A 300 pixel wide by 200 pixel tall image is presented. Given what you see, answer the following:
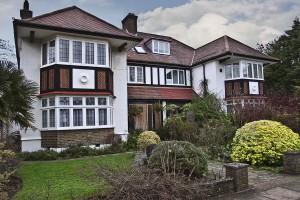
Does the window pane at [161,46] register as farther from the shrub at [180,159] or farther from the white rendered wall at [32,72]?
the shrub at [180,159]

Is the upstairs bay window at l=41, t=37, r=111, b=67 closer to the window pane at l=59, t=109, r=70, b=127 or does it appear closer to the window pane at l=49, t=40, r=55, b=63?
the window pane at l=49, t=40, r=55, b=63

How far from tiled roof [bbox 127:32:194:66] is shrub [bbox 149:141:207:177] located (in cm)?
1411

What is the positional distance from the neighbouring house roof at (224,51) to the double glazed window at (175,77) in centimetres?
160

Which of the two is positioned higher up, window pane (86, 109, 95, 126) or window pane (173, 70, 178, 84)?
window pane (173, 70, 178, 84)

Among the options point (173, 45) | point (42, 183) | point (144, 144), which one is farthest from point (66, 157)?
point (173, 45)

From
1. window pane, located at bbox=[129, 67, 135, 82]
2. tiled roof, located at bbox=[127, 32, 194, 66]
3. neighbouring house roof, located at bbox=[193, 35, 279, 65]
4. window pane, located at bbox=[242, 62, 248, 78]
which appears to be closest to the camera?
window pane, located at bbox=[129, 67, 135, 82]

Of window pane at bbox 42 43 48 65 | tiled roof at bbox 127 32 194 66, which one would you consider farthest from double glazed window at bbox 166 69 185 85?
window pane at bbox 42 43 48 65

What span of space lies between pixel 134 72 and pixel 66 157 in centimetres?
961

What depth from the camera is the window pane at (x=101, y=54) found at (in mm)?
15484

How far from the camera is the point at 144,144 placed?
43.8ft

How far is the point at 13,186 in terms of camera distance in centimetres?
760

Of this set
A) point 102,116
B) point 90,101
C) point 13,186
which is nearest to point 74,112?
point 90,101

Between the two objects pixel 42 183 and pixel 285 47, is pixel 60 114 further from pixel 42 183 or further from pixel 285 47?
pixel 285 47

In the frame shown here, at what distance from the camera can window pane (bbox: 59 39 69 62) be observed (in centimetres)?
1445
